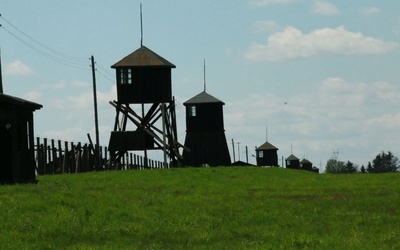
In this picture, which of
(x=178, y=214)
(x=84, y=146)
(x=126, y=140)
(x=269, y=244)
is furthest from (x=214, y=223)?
(x=126, y=140)

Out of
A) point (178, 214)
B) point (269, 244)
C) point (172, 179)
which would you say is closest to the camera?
point (269, 244)

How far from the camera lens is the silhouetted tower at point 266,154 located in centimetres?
14262

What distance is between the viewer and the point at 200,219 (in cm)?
2459

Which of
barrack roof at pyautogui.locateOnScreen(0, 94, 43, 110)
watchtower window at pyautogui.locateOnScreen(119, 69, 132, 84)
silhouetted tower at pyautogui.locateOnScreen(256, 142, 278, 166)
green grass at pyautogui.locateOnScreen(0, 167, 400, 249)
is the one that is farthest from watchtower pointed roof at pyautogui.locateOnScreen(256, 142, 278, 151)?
green grass at pyautogui.locateOnScreen(0, 167, 400, 249)

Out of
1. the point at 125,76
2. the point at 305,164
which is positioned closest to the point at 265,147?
the point at 305,164

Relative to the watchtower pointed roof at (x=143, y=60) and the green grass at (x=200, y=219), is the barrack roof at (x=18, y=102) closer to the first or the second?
the green grass at (x=200, y=219)

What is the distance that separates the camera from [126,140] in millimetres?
69812

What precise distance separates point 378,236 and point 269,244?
3.07 metres

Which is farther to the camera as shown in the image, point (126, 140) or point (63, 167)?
point (126, 140)

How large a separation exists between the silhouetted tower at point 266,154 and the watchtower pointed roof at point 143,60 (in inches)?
2837

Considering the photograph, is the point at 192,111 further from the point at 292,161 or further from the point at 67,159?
the point at 292,161

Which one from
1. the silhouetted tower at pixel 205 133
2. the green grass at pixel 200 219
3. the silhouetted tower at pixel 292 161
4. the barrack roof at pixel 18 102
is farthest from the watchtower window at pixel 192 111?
the silhouetted tower at pixel 292 161

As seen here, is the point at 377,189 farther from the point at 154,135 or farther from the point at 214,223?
the point at 154,135

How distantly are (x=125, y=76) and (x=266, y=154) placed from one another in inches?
2934
